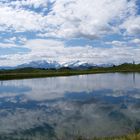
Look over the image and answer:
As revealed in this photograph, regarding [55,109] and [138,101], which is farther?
[138,101]

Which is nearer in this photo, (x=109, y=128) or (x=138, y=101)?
(x=109, y=128)

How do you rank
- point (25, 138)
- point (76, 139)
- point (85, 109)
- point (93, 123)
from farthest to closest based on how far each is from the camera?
1. point (85, 109)
2. point (93, 123)
3. point (25, 138)
4. point (76, 139)

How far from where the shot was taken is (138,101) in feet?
137

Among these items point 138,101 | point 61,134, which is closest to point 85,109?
point 138,101

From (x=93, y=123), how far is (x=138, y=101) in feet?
52.1

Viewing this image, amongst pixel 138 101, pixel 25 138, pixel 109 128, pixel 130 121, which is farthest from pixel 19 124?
pixel 138 101

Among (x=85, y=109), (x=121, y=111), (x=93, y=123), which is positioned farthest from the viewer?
(x=85, y=109)

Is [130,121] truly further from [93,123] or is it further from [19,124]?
[19,124]

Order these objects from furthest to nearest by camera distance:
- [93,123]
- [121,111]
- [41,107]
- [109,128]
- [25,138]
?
[41,107] < [121,111] < [93,123] < [109,128] < [25,138]

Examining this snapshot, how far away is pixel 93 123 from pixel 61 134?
523cm

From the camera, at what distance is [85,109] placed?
121ft

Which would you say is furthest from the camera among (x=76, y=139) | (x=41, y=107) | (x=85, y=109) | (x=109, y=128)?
(x=41, y=107)

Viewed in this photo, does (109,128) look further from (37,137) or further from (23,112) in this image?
(23,112)

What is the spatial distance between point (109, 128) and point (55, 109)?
1281 cm
